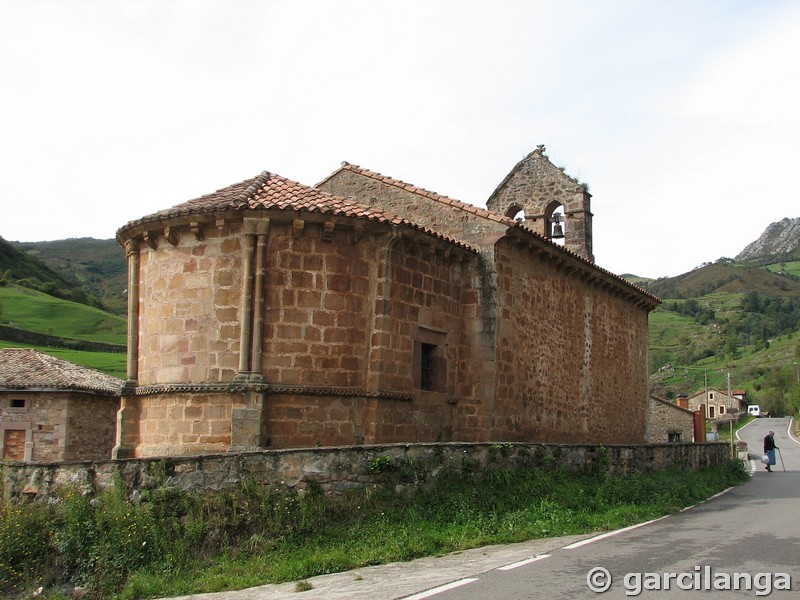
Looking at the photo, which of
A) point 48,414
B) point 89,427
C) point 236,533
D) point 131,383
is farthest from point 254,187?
point 89,427

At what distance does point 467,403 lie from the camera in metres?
15.8

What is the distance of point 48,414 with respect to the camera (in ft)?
82.6

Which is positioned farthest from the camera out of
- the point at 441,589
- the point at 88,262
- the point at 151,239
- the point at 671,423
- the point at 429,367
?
the point at 88,262

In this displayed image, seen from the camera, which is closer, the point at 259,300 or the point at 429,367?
the point at 259,300

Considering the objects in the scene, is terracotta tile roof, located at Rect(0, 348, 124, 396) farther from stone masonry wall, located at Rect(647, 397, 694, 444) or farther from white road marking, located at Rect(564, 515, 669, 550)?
stone masonry wall, located at Rect(647, 397, 694, 444)

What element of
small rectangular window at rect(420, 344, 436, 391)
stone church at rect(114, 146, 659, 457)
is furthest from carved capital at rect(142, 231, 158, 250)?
small rectangular window at rect(420, 344, 436, 391)

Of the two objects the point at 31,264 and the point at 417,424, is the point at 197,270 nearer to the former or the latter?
the point at 417,424

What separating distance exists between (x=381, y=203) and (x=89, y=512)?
33.8ft

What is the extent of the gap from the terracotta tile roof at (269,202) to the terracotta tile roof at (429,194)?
5.74 feet

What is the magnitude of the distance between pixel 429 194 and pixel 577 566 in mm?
10767

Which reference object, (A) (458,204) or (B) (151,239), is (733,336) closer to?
(A) (458,204)

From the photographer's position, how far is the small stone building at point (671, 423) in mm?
37625

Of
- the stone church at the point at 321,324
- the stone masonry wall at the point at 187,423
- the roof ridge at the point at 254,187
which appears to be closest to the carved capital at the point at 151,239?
the stone church at the point at 321,324

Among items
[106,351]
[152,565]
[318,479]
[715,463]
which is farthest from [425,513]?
[106,351]
